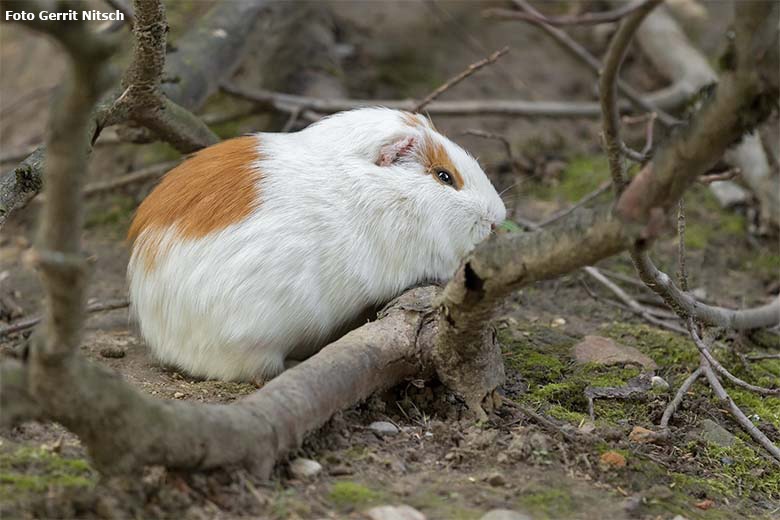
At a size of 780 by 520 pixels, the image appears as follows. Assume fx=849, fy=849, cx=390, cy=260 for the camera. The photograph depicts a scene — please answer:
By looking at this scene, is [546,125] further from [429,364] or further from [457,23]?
[429,364]

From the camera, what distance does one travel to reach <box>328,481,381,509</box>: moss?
2.39 meters

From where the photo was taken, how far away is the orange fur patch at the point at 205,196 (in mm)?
3402

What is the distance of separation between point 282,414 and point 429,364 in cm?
81

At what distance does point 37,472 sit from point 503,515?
51.7 inches

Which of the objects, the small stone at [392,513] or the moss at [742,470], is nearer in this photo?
the small stone at [392,513]

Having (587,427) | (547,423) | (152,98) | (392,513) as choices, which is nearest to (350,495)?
(392,513)

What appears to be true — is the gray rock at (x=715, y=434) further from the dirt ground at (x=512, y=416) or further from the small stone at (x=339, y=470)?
the small stone at (x=339, y=470)

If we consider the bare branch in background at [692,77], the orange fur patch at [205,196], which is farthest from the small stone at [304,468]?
the bare branch in background at [692,77]

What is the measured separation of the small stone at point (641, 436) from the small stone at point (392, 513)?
1124mm

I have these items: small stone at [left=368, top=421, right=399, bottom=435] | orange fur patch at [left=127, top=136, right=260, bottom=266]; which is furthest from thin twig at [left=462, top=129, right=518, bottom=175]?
small stone at [left=368, top=421, right=399, bottom=435]

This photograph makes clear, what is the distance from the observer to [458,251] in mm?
3758

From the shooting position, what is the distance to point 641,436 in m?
3.13

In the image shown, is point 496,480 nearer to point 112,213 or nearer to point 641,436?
point 641,436

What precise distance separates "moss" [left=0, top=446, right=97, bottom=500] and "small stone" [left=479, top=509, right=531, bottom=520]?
3.57 ft
